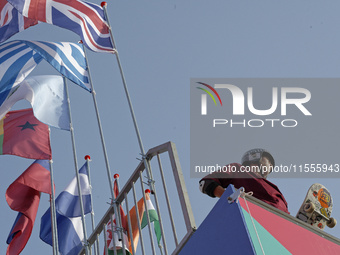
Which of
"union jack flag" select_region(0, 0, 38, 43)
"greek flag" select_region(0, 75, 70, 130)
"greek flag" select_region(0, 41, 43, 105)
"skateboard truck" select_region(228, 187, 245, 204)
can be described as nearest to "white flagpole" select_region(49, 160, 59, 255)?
"greek flag" select_region(0, 75, 70, 130)

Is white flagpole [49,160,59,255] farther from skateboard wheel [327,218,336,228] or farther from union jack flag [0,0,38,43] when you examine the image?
skateboard wheel [327,218,336,228]

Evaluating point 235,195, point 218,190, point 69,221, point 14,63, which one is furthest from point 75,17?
point 235,195

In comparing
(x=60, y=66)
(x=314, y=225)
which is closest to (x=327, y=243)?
Result: (x=314, y=225)

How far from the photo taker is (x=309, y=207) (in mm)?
4547

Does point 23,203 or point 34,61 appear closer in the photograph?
point 34,61

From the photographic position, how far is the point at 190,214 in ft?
15.1

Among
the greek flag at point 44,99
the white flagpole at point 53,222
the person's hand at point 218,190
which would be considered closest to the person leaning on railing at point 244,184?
the person's hand at point 218,190

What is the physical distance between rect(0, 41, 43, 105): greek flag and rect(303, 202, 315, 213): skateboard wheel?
15.7 ft

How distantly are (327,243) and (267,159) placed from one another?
1.22 meters

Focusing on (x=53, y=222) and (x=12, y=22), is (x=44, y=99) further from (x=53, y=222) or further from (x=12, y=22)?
(x=53, y=222)

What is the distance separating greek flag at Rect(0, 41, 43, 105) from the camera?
324 inches

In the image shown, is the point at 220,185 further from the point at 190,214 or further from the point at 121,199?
the point at 121,199

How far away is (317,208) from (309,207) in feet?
0.32

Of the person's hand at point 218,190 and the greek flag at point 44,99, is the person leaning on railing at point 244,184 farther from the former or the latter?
the greek flag at point 44,99
